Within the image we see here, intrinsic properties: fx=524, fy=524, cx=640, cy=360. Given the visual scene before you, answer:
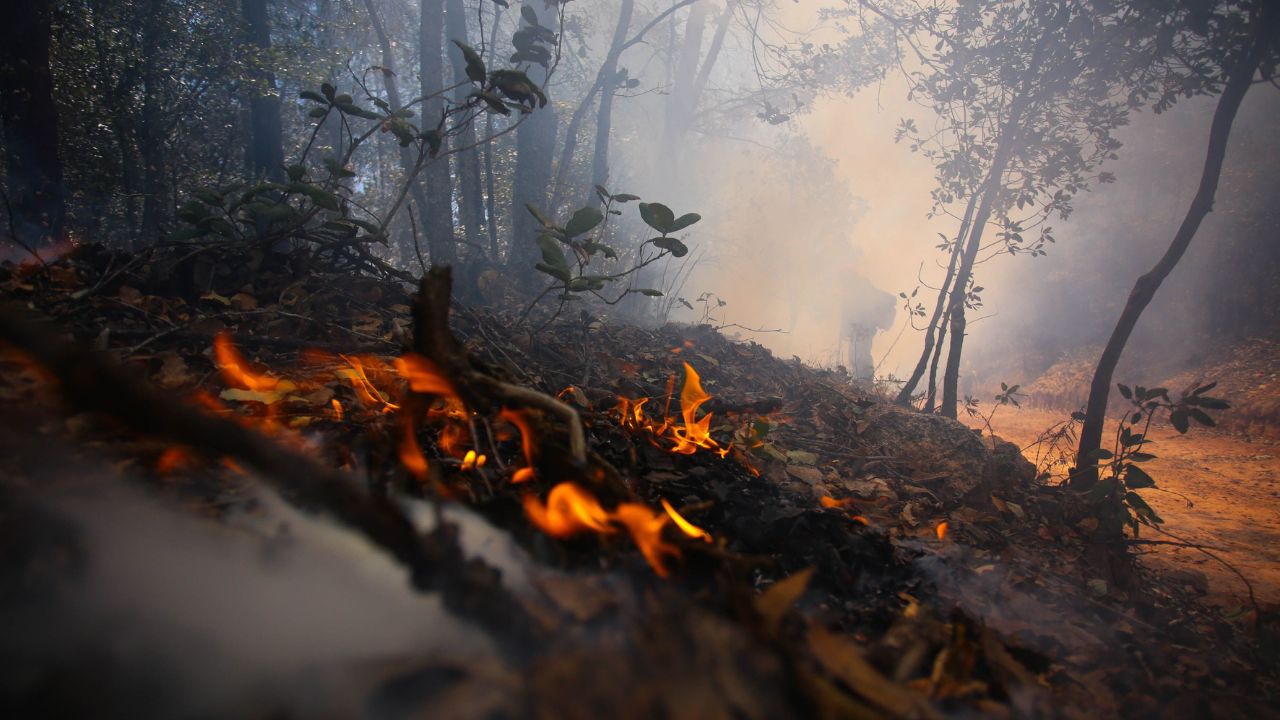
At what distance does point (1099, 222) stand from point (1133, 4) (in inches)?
619

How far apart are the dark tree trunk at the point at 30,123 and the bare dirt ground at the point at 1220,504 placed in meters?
10.3

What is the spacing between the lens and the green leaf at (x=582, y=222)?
2686 mm

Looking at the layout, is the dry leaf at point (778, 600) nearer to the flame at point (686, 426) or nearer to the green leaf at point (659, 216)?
the flame at point (686, 426)

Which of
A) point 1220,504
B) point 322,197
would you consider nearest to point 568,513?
point 322,197

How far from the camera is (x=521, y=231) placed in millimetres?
7797

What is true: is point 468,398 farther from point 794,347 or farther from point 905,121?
point 794,347

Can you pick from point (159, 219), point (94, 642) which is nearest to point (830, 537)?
point (94, 642)

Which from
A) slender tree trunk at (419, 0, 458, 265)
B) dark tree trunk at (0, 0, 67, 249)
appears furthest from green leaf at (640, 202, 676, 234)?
dark tree trunk at (0, 0, 67, 249)

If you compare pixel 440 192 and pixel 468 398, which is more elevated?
pixel 440 192

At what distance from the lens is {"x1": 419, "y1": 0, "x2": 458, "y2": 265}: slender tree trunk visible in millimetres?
6656

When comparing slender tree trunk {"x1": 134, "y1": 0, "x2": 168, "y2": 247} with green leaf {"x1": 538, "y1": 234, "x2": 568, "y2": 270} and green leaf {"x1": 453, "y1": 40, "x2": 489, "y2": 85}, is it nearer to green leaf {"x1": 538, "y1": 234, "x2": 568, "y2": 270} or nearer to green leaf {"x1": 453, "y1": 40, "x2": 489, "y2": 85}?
green leaf {"x1": 453, "y1": 40, "x2": 489, "y2": 85}

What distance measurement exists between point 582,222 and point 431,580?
2194 millimetres

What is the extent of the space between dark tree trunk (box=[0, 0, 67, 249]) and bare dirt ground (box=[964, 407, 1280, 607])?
10.3 metres

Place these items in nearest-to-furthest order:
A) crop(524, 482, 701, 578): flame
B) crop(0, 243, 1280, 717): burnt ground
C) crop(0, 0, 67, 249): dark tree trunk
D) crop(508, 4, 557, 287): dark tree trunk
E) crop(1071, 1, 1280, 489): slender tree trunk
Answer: crop(0, 243, 1280, 717): burnt ground
crop(524, 482, 701, 578): flame
crop(1071, 1, 1280, 489): slender tree trunk
crop(0, 0, 67, 249): dark tree trunk
crop(508, 4, 557, 287): dark tree trunk
